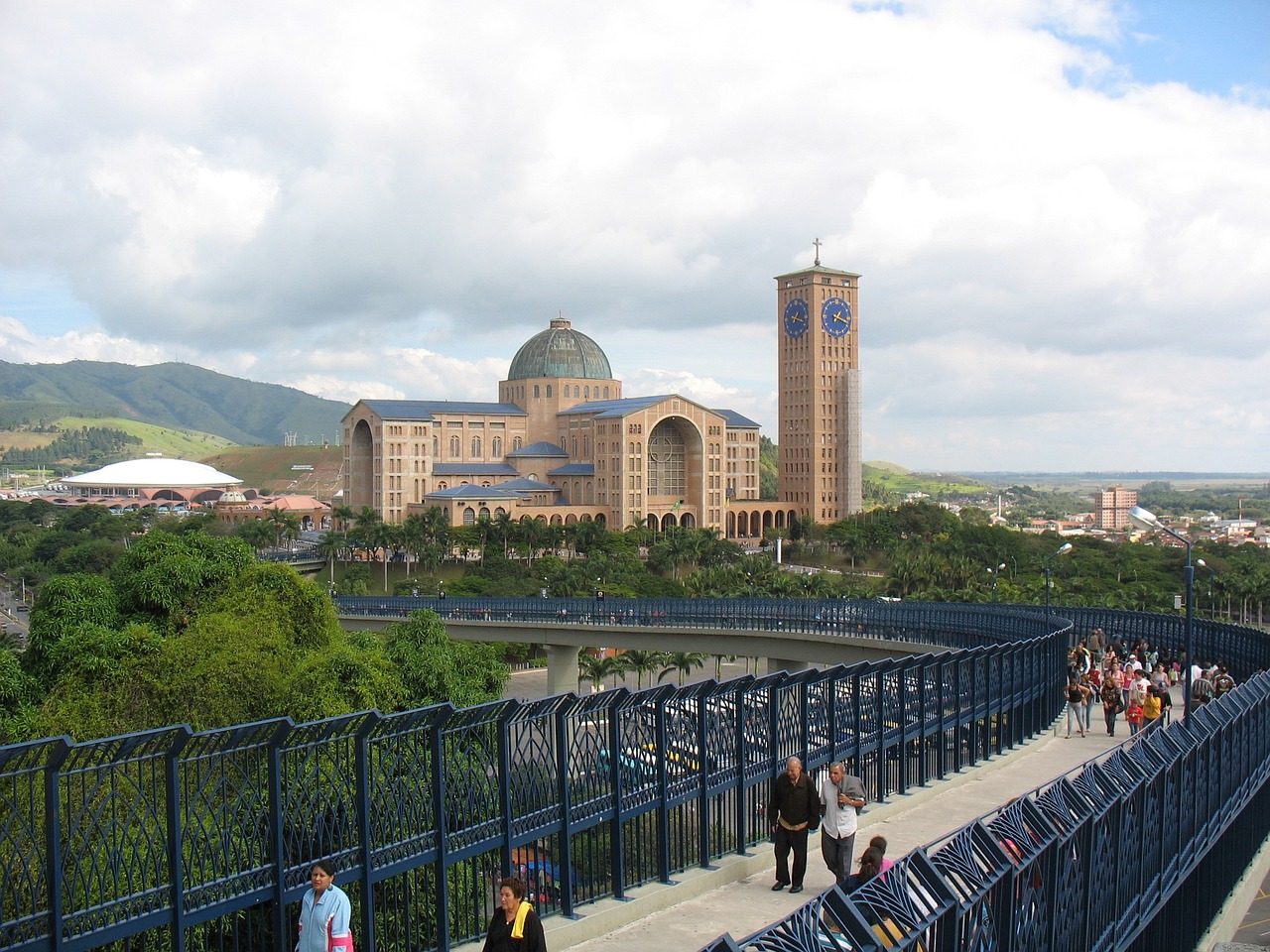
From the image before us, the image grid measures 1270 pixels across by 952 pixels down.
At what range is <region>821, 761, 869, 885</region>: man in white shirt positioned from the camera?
45.4 ft

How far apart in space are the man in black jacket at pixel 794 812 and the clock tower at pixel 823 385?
119 meters

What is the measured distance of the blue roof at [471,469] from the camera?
121 m

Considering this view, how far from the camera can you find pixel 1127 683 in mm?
30203

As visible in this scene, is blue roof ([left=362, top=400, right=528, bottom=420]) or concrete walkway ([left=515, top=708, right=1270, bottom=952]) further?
blue roof ([left=362, top=400, right=528, bottom=420])

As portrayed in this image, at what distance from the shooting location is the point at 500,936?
10.3 m

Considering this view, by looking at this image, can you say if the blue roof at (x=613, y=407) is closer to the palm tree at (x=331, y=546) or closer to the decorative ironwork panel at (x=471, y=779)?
the palm tree at (x=331, y=546)

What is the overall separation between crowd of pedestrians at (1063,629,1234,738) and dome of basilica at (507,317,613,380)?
9776cm

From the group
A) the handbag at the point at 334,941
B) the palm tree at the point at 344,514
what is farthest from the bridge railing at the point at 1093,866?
the palm tree at the point at 344,514

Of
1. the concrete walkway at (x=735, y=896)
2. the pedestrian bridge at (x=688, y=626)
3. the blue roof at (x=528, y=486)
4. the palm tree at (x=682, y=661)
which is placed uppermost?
the blue roof at (x=528, y=486)

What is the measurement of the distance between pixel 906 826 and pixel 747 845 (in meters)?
3.09

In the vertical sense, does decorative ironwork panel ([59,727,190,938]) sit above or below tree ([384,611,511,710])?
above

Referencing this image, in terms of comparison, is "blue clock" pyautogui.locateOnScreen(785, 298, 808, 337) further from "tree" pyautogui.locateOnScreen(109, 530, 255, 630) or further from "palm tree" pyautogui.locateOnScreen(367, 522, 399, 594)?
"tree" pyautogui.locateOnScreen(109, 530, 255, 630)

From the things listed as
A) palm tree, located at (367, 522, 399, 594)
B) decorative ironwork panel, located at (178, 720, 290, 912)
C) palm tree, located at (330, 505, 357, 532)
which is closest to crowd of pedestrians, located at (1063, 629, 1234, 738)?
decorative ironwork panel, located at (178, 720, 290, 912)

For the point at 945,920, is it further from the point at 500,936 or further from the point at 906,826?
the point at 906,826
